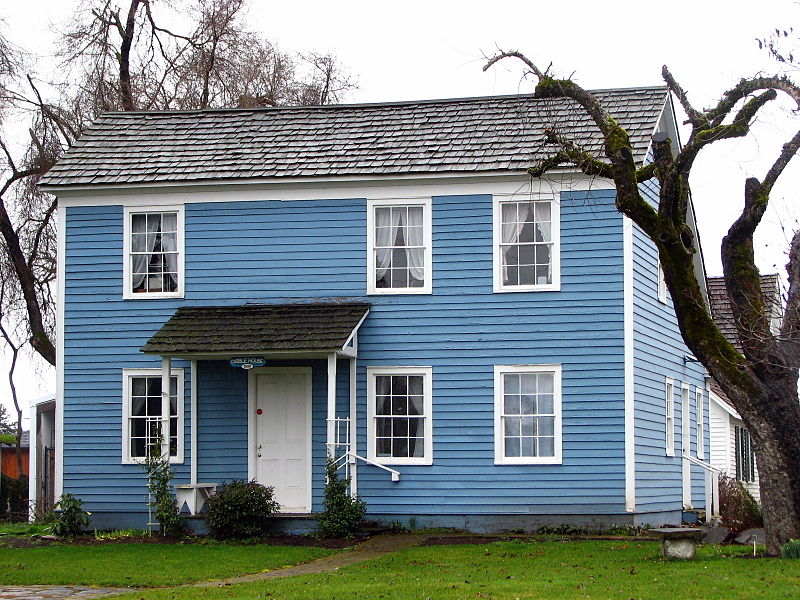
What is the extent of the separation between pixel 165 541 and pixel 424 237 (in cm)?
666

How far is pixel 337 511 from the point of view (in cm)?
2033

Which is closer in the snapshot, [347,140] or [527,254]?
[527,254]

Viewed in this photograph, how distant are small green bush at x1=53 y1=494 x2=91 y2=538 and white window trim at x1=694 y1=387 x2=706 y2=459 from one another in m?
12.7

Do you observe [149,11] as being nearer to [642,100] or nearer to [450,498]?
[642,100]

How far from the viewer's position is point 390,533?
20797mm

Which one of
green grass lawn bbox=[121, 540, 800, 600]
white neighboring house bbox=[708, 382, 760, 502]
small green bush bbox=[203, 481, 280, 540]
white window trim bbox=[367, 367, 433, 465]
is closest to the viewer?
green grass lawn bbox=[121, 540, 800, 600]

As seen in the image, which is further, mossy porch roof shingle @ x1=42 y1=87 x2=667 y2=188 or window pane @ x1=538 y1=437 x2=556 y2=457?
mossy porch roof shingle @ x1=42 y1=87 x2=667 y2=188

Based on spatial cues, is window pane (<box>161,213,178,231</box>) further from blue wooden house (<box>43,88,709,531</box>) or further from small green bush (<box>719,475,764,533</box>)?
small green bush (<box>719,475,764,533</box>)

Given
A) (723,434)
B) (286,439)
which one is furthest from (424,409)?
(723,434)

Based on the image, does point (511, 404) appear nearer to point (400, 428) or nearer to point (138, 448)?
point (400, 428)

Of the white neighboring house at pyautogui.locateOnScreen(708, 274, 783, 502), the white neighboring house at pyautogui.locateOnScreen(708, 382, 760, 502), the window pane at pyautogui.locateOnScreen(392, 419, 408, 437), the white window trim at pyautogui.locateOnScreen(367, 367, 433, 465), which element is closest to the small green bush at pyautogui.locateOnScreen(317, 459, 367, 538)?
the white window trim at pyautogui.locateOnScreen(367, 367, 433, 465)

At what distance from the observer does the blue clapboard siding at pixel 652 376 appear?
2139 cm

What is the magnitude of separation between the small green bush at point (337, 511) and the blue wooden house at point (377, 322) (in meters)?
0.53

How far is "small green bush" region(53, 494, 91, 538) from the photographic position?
21.6m
